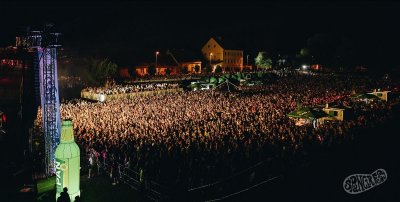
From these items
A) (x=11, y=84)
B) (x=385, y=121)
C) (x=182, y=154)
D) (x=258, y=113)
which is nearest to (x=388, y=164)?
(x=385, y=121)

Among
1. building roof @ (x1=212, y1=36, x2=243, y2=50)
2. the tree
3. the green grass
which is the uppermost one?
building roof @ (x1=212, y1=36, x2=243, y2=50)

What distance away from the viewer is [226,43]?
6962 cm

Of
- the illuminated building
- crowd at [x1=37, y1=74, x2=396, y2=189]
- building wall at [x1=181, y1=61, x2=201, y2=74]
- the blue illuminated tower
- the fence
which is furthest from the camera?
building wall at [x1=181, y1=61, x2=201, y2=74]

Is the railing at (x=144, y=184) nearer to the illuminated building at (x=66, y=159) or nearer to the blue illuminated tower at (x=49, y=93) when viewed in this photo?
the illuminated building at (x=66, y=159)

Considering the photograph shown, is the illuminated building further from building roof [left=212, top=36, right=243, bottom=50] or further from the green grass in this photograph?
building roof [left=212, top=36, right=243, bottom=50]

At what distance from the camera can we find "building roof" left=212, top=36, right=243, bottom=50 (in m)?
68.0

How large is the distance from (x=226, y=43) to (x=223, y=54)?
3.52m

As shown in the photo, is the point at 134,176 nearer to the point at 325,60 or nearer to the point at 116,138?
the point at 116,138

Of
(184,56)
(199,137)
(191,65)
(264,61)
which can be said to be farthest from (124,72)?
(199,137)

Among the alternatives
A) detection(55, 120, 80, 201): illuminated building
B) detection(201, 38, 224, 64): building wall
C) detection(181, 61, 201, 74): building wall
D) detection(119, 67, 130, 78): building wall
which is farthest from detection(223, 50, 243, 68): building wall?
detection(55, 120, 80, 201): illuminated building

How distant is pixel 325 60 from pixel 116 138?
210ft

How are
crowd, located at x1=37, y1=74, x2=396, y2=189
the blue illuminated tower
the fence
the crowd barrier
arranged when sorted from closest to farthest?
1. the fence
2. the blue illuminated tower
3. crowd, located at x1=37, y1=74, x2=396, y2=189
4. the crowd barrier

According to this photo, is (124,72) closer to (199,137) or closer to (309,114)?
(309,114)

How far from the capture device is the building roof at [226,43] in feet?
223
